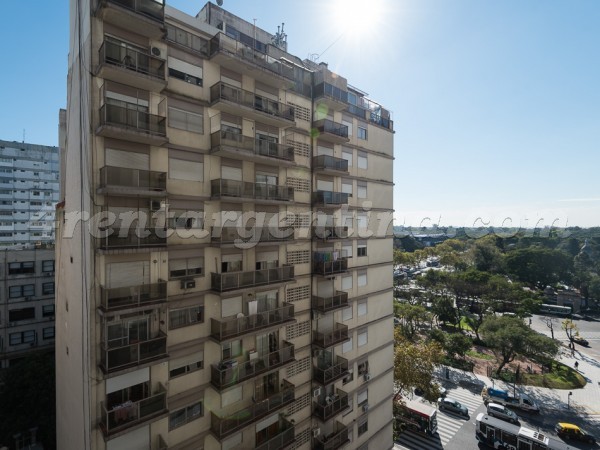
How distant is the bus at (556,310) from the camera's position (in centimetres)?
6894

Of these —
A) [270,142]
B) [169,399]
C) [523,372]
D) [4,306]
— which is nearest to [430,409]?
[523,372]

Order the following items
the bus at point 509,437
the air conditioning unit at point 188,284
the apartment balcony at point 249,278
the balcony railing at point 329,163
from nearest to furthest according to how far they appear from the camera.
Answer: the air conditioning unit at point 188,284 < the apartment balcony at point 249,278 < the balcony railing at point 329,163 < the bus at point 509,437

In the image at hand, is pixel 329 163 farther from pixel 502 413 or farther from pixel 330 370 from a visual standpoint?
pixel 502 413

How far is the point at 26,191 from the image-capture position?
3177 inches

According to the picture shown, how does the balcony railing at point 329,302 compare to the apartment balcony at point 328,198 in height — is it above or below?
below

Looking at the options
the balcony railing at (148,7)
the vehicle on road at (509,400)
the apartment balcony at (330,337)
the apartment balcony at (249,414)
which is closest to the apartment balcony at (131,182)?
the balcony railing at (148,7)

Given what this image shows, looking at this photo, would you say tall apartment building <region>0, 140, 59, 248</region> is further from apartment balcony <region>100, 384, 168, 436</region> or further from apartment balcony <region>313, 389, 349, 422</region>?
apartment balcony <region>313, 389, 349, 422</region>

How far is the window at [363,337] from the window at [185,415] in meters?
12.4

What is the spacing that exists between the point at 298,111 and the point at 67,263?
15.7 metres

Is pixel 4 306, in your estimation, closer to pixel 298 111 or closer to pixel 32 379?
pixel 32 379

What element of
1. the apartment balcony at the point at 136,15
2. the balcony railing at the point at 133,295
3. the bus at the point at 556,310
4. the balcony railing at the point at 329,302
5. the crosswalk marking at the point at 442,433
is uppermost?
the apartment balcony at the point at 136,15

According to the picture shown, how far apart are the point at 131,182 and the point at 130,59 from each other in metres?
4.76

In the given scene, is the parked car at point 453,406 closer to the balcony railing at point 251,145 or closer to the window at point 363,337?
the window at point 363,337

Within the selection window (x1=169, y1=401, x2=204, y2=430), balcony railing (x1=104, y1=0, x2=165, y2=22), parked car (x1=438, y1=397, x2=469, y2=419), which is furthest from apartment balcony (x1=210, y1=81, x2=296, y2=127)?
parked car (x1=438, y1=397, x2=469, y2=419)
